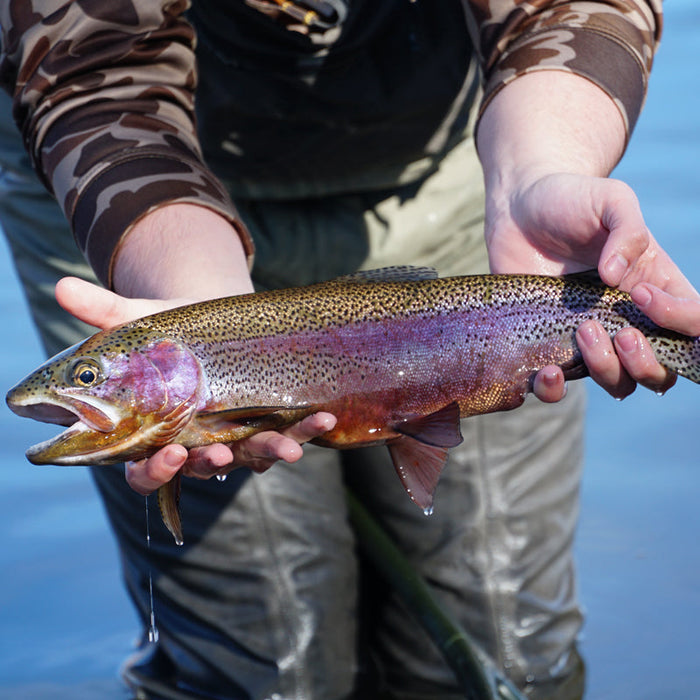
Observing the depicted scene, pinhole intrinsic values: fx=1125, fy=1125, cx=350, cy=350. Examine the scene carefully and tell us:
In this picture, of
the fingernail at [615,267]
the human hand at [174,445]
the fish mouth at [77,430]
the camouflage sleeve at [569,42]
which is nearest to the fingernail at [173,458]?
the human hand at [174,445]

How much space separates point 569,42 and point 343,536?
5.80 feet

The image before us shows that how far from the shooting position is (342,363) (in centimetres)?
236

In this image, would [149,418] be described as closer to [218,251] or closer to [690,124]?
[218,251]

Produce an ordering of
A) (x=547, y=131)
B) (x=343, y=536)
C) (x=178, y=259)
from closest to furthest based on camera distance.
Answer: (x=178, y=259)
(x=547, y=131)
(x=343, y=536)

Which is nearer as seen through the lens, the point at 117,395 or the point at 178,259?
the point at 117,395

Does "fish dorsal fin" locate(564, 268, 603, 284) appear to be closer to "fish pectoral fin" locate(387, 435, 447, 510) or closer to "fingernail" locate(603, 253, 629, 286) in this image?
"fingernail" locate(603, 253, 629, 286)

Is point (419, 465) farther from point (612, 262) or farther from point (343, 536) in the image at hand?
point (343, 536)

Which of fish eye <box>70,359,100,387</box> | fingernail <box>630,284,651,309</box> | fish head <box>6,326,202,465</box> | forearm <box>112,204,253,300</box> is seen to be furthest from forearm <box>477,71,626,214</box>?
fish eye <box>70,359,100,387</box>

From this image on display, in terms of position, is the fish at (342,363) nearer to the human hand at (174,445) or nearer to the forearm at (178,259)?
the human hand at (174,445)

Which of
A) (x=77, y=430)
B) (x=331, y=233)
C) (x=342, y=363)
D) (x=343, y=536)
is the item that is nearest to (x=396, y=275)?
(x=342, y=363)

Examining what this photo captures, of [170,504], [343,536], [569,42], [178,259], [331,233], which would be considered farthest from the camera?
[343,536]

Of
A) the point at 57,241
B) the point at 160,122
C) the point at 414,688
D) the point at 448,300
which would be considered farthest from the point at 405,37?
the point at 414,688

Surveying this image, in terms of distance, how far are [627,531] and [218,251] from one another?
244 centimetres

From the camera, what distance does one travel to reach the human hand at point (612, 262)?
223 cm
